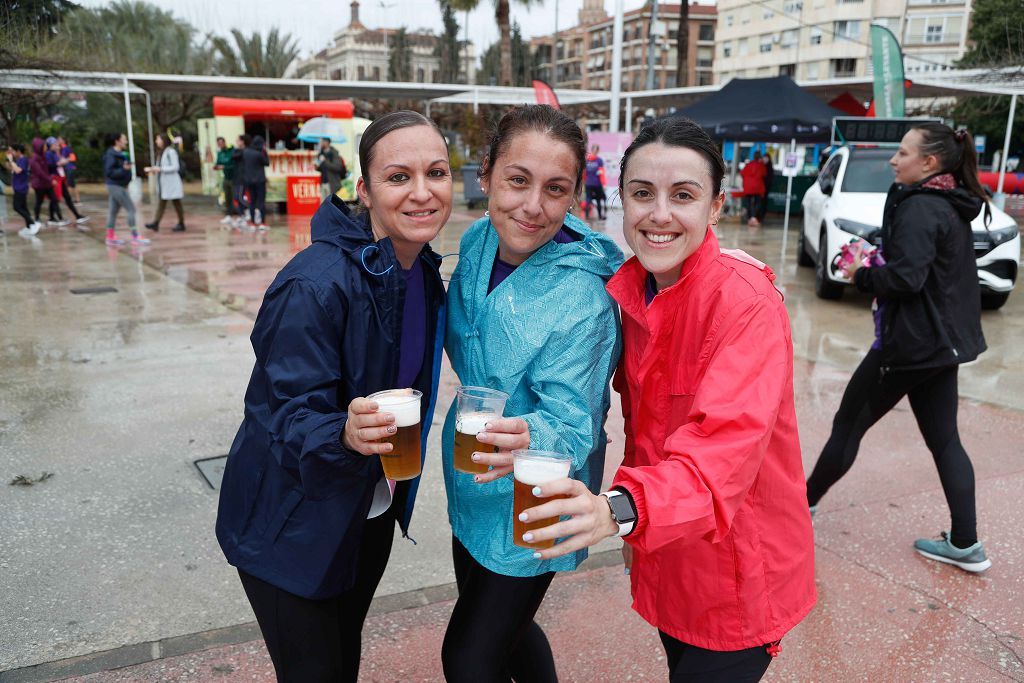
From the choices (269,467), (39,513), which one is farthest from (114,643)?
(269,467)

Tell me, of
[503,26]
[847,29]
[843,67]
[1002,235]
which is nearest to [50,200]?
[1002,235]

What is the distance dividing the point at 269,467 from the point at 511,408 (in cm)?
57

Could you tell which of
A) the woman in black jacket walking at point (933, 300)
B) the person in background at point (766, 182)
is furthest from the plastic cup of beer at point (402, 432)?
the person in background at point (766, 182)

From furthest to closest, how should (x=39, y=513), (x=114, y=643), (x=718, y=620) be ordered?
(x=39, y=513), (x=114, y=643), (x=718, y=620)

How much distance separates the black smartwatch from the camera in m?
1.27

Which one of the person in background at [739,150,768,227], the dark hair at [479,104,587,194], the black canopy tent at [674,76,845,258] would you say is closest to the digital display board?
the black canopy tent at [674,76,845,258]

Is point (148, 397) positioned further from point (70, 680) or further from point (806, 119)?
point (806, 119)

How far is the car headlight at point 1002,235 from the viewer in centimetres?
864

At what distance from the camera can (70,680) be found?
2.50 m

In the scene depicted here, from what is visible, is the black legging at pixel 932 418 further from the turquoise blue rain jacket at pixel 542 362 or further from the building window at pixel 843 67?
the building window at pixel 843 67

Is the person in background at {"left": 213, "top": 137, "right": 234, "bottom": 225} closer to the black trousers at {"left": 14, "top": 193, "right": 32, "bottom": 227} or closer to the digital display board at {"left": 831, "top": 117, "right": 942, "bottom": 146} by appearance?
the black trousers at {"left": 14, "top": 193, "right": 32, "bottom": 227}

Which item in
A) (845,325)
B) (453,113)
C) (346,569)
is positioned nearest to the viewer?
(346,569)

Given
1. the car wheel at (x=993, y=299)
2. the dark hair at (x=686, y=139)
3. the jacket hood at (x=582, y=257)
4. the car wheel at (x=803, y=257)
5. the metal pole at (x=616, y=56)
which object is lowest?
the car wheel at (x=993, y=299)

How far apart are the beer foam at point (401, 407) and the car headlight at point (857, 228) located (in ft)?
→ 27.5
